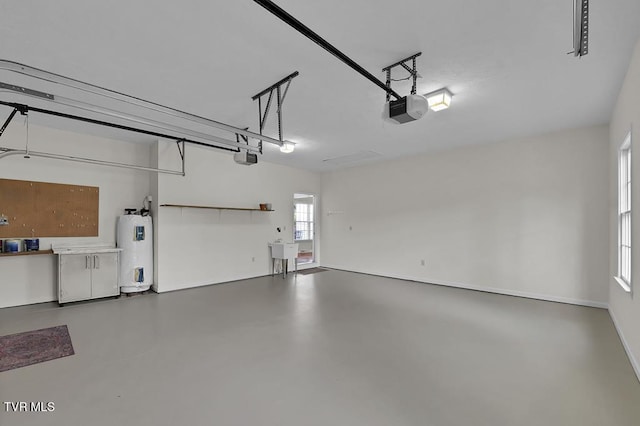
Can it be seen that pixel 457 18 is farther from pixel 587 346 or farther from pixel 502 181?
pixel 502 181

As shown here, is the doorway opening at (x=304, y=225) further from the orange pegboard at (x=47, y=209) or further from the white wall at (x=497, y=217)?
the orange pegboard at (x=47, y=209)

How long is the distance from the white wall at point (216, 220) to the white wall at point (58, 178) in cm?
65

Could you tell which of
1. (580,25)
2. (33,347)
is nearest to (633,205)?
(580,25)

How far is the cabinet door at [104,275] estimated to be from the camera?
4.76m

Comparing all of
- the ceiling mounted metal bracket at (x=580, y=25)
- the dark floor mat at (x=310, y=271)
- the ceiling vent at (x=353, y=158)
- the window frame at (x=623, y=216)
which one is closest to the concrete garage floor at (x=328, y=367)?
the window frame at (x=623, y=216)

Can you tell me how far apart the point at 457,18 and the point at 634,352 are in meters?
3.24

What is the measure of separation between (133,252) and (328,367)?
14.1 feet

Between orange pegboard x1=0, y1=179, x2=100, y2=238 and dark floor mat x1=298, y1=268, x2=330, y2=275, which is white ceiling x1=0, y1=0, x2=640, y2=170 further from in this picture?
dark floor mat x1=298, y1=268, x2=330, y2=275

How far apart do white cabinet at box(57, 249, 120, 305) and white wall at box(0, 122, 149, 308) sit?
44 centimetres

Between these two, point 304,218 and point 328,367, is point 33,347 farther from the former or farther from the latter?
point 304,218

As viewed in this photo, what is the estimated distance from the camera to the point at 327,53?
262cm

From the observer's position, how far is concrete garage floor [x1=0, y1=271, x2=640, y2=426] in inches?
78.1

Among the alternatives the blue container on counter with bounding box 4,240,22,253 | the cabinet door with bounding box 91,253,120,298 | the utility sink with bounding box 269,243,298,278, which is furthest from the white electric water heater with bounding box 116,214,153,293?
the utility sink with bounding box 269,243,298,278

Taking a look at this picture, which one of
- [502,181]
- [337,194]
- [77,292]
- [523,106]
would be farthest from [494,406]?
[337,194]
